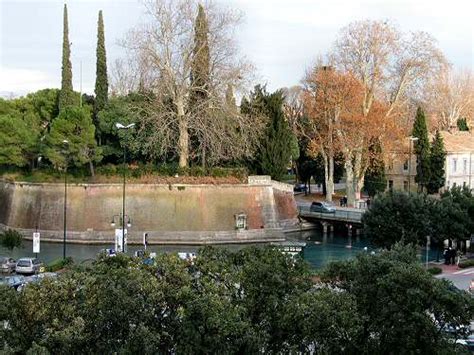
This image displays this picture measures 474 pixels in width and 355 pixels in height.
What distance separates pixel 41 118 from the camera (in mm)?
53781

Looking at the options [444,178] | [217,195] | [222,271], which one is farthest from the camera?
[444,178]

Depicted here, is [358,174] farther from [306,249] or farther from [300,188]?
[300,188]

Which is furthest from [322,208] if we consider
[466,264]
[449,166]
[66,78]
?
[66,78]

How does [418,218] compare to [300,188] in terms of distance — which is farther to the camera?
[300,188]

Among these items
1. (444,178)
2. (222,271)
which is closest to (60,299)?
(222,271)

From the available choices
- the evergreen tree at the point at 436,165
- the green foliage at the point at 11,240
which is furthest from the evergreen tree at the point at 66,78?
the evergreen tree at the point at 436,165

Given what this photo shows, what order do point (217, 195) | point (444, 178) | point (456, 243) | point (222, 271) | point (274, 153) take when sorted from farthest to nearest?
point (444, 178)
point (274, 153)
point (217, 195)
point (456, 243)
point (222, 271)

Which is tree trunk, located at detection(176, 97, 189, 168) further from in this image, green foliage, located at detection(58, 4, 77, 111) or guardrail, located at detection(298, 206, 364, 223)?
guardrail, located at detection(298, 206, 364, 223)

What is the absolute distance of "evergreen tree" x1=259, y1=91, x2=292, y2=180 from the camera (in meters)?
50.2

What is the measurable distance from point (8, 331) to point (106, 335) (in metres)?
1.79

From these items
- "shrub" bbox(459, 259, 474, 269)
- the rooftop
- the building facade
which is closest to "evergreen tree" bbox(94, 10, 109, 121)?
the building facade

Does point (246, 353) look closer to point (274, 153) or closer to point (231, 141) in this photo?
point (231, 141)

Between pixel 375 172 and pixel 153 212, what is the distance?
21378 mm

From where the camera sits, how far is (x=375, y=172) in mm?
58469
